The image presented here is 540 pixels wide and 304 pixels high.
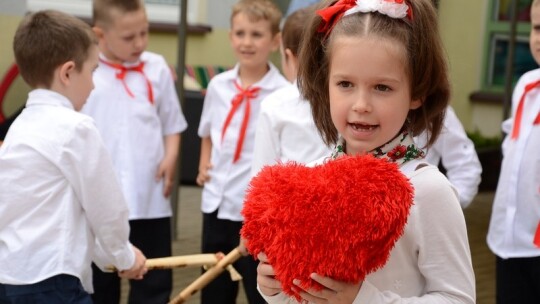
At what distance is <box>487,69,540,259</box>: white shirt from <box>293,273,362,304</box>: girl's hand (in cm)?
218

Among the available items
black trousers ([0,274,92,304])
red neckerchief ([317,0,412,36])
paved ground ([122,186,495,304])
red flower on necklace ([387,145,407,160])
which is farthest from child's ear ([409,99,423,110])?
paved ground ([122,186,495,304])

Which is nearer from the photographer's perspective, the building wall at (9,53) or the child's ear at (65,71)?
the child's ear at (65,71)

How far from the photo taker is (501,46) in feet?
36.4

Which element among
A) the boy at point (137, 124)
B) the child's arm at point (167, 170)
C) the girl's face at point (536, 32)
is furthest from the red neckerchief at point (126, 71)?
the girl's face at point (536, 32)

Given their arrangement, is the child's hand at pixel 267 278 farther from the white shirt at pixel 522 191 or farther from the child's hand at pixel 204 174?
the child's hand at pixel 204 174

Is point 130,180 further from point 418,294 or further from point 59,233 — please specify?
point 418,294

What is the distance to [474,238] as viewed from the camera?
27.0 feet

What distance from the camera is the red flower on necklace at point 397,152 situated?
7.39 feet

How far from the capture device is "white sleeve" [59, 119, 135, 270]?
3471mm

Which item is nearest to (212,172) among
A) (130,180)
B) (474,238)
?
(130,180)

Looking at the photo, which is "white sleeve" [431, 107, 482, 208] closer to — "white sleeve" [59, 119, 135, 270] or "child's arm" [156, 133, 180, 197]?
"child's arm" [156, 133, 180, 197]

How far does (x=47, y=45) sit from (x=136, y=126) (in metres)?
1.32

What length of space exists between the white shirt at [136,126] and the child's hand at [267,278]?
2883 millimetres

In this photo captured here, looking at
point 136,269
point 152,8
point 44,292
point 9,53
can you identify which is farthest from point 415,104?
point 152,8
